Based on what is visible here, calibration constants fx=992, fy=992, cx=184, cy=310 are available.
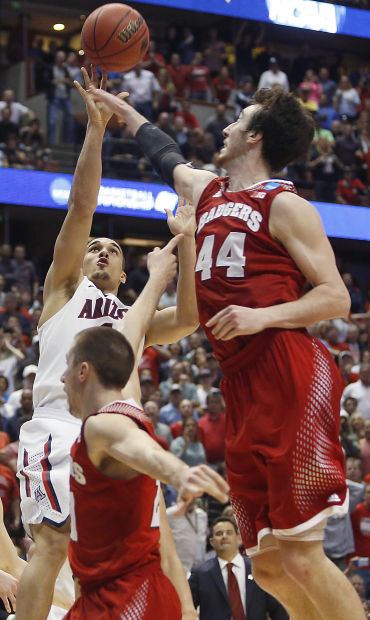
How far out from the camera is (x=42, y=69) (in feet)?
69.3

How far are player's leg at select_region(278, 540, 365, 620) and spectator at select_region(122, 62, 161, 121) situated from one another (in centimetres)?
1583

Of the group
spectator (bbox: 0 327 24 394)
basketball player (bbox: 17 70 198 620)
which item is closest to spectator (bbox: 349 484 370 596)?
spectator (bbox: 0 327 24 394)

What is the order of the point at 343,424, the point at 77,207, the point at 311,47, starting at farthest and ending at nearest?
the point at 311,47 < the point at 343,424 < the point at 77,207

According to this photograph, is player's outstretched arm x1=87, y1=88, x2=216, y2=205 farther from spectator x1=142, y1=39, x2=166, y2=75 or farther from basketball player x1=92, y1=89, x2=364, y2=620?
spectator x1=142, y1=39, x2=166, y2=75

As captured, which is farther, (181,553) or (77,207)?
(181,553)

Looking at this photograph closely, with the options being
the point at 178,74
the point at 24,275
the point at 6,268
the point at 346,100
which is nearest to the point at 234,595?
the point at 24,275

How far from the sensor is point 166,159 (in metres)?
4.83

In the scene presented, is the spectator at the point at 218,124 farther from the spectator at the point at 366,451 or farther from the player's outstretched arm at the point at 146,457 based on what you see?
the player's outstretched arm at the point at 146,457

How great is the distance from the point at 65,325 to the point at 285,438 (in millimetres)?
1758

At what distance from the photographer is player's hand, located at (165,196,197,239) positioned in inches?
192

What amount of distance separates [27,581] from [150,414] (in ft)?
22.9

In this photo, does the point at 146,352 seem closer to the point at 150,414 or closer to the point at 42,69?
the point at 150,414

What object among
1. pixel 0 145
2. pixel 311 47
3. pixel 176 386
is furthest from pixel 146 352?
pixel 311 47

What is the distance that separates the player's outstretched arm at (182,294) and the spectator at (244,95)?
46.5 feet
